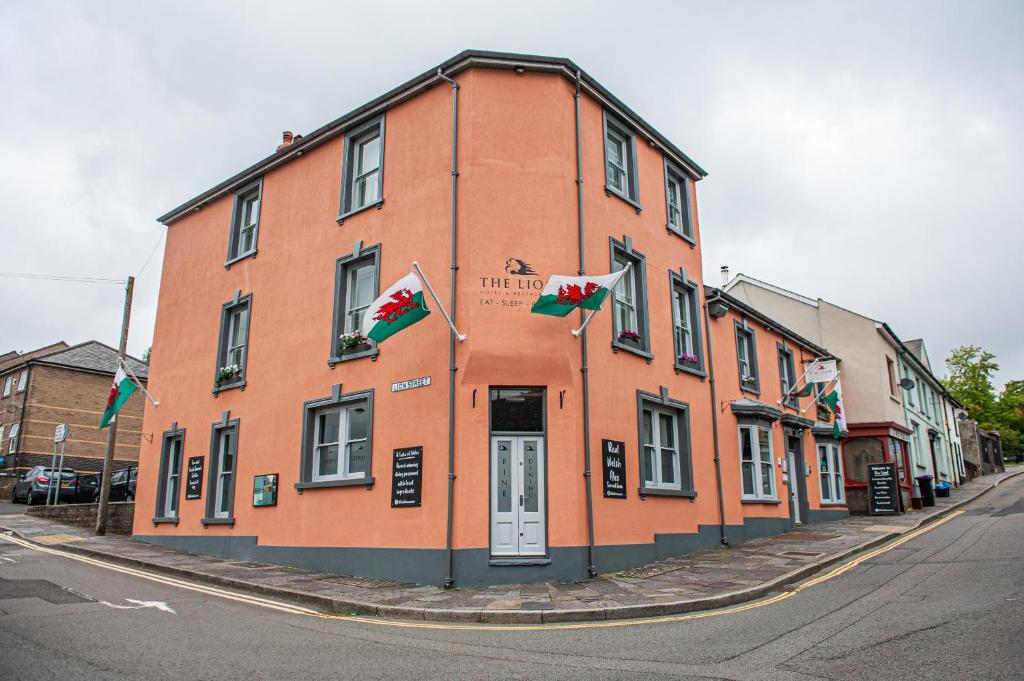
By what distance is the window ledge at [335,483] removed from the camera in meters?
13.3

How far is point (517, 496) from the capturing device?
12188 millimetres

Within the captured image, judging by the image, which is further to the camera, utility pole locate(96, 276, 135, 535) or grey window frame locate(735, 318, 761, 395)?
grey window frame locate(735, 318, 761, 395)

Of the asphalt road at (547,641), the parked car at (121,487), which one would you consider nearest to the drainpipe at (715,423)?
the asphalt road at (547,641)

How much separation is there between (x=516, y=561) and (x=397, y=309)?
4.87 metres

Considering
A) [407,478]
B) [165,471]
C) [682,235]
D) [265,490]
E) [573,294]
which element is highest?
[682,235]

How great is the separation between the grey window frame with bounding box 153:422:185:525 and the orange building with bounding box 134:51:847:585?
2.9 inches

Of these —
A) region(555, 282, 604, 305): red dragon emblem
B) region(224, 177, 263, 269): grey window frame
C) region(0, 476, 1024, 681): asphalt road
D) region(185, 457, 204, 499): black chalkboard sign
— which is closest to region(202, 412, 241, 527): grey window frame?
region(185, 457, 204, 499): black chalkboard sign

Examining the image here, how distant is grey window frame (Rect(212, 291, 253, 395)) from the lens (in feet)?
56.9

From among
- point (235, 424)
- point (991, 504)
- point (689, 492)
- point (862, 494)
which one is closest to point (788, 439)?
point (862, 494)

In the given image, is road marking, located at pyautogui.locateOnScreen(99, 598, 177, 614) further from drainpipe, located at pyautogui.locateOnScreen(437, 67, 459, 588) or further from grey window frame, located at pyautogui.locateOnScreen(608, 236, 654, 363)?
grey window frame, located at pyautogui.locateOnScreen(608, 236, 654, 363)

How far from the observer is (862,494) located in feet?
82.9

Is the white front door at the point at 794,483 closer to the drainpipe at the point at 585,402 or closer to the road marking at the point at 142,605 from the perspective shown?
the drainpipe at the point at 585,402

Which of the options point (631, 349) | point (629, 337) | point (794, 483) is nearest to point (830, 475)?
point (794, 483)

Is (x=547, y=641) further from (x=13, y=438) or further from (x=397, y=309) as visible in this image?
(x=13, y=438)
